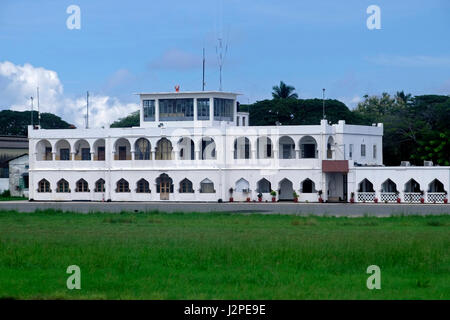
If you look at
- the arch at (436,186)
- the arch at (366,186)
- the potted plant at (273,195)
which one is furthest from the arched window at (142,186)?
the arch at (436,186)

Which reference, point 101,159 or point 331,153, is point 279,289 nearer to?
point 331,153

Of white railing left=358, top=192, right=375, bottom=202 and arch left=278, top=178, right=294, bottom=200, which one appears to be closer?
white railing left=358, top=192, right=375, bottom=202

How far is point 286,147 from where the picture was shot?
66.8 meters

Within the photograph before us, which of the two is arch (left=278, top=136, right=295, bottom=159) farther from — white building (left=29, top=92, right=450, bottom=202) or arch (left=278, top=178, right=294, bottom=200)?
arch (left=278, top=178, right=294, bottom=200)

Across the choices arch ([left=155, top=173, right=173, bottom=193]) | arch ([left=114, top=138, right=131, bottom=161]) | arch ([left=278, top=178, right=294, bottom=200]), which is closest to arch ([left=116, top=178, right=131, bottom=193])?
arch ([left=114, top=138, right=131, bottom=161])

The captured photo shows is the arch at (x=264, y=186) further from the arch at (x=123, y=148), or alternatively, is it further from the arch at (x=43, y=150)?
the arch at (x=43, y=150)

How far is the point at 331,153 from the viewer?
64.2 meters

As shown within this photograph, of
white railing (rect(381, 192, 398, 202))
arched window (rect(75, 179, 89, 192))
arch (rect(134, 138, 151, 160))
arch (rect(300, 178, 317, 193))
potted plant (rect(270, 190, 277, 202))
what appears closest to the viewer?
white railing (rect(381, 192, 398, 202))

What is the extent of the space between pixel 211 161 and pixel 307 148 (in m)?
6.95

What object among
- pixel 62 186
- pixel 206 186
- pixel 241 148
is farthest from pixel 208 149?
pixel 62 186

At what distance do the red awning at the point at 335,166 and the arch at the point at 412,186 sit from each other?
420cm

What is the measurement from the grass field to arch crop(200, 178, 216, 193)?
30.0m

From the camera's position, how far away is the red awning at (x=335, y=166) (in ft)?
203

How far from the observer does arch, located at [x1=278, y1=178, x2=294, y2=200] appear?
213ft
